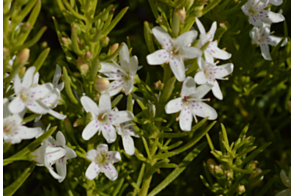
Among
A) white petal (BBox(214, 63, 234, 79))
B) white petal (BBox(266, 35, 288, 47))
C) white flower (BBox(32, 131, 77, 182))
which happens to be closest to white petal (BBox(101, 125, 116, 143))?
white flower (BBox(32, 131, 77, 182))

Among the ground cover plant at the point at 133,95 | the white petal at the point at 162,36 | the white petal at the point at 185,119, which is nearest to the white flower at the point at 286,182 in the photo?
the ground cover plant at the point at 133,95

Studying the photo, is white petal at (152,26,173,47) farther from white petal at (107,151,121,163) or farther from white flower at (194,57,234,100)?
white petal at (107,151,121,163)

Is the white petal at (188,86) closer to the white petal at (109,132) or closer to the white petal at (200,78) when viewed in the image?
the white petal at (200,78)

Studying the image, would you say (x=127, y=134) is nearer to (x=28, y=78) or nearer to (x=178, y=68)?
(x=178, y=68)

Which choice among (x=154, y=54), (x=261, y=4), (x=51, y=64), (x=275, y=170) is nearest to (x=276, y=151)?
(x=275, y=170)

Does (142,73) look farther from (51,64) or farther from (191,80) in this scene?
(191,80)

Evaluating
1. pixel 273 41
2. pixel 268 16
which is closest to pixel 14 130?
pixel 268 16
